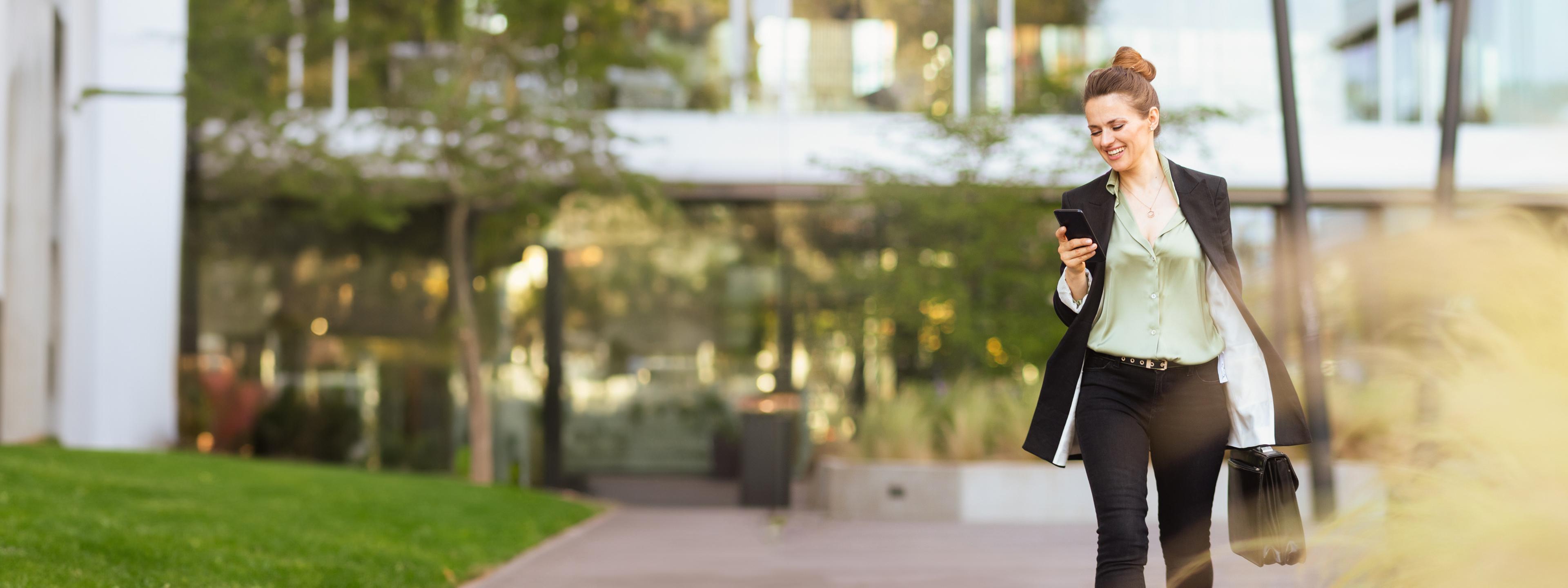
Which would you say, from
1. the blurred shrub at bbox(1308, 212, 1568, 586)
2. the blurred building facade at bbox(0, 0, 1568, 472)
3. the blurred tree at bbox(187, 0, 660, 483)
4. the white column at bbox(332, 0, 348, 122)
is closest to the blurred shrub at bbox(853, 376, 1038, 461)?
the blurred building facade at bbox(0, 0, 1568, 472)

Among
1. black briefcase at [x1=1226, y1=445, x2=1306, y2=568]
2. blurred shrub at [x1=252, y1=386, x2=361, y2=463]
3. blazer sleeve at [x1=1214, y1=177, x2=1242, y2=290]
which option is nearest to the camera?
black briefcase at [x1=1226, y1=445, x2=1306, y2=568]

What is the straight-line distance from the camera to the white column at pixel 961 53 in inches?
610

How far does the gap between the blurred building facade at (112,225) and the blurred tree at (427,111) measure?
506mm

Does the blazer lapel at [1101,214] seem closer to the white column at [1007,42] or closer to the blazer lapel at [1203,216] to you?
the blazer lapel at [1203,216]

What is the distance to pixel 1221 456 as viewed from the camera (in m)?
3.49

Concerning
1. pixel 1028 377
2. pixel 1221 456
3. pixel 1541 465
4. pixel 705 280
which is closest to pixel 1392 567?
pixel 1541 465

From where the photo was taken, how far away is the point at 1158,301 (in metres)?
3.38

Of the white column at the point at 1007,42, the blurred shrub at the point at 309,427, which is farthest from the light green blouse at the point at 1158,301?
the blurred shrub at the point at 309,427

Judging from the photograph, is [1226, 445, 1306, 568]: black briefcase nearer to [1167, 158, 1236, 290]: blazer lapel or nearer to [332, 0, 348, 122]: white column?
[1167, 158, 1236, 290]: blazer lapel

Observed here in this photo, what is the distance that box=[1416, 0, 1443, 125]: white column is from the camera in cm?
1608

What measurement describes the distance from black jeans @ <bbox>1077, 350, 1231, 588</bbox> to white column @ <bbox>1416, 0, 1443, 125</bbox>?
14.5 m

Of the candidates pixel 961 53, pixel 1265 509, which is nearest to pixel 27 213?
pixel 961 53

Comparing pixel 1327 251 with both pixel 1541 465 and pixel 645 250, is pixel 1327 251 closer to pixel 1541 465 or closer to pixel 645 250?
pixel 645 250

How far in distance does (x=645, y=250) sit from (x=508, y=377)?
2.41 m
